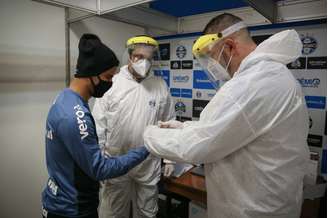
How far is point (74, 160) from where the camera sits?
1031 mm

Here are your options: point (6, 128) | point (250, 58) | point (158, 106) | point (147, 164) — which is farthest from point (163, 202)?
point (250, 58)

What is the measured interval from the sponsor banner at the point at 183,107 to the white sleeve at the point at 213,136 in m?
1.26

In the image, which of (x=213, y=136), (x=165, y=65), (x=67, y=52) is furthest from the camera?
(x=165, y=65)

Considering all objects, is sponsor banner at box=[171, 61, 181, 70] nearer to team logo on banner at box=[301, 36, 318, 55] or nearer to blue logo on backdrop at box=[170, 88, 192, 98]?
blue logo on backdrop at box=[170, 88, 192, 98]

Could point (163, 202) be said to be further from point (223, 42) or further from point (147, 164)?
point (223, 42)

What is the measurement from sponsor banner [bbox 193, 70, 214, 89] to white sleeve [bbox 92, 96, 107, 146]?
0.85 m

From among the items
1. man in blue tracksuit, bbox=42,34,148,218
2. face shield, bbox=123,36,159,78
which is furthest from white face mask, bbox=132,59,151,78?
man in blue tracksuit, bbox=42,34,148,218

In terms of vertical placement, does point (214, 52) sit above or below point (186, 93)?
above

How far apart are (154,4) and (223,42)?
104 centimetres

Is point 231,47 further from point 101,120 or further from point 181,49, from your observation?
point 181,49

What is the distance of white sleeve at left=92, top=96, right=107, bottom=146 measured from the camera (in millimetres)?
1656

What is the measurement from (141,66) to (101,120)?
43 cm

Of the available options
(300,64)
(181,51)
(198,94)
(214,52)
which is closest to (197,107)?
(198,94)

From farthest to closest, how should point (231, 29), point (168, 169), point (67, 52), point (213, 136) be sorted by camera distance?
point (67, 52), point (168, 169), point (231, 29), point (213, 136)
